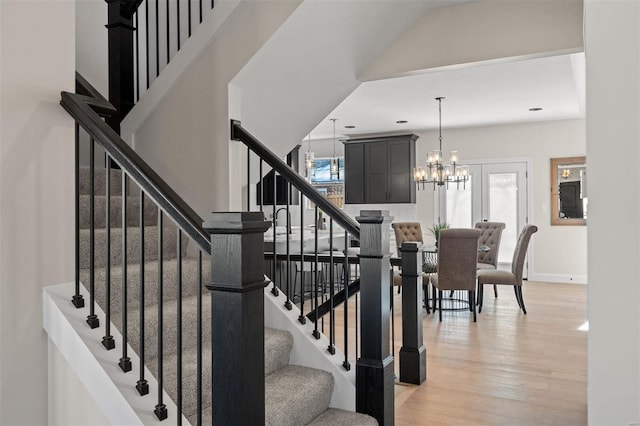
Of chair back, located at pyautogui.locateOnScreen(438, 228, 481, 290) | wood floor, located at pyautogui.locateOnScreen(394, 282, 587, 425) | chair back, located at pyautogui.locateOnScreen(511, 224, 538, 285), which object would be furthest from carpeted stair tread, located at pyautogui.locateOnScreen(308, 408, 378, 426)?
chair back, located at pyautogui.locateOnScreen(511, 224, 538, 285)

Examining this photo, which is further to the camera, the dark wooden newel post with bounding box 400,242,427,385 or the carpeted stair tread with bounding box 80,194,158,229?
the dark wooden newel post with bounding box 400,242,427,385

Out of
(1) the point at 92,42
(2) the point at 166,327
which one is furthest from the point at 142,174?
(1) the point at 92,42

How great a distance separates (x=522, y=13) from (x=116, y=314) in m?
3.32

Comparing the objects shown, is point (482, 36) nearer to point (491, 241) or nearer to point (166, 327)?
point (166, 327)

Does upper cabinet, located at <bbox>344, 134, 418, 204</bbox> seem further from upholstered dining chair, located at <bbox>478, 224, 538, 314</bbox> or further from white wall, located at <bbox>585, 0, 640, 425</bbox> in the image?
white wall, located at <bbox>585, 0, 640, 425</bbox>

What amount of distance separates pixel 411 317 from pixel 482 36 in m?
2.14

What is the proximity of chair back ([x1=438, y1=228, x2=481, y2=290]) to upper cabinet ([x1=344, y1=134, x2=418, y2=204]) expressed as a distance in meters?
3.74

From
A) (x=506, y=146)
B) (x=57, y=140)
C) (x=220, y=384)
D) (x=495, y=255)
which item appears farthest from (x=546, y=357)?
(x=506, y=146)

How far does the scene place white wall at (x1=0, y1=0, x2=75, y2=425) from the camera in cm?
188

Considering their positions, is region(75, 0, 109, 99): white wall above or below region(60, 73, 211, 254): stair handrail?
above

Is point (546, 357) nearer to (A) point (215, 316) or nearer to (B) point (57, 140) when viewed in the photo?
(A) point (215, 316)

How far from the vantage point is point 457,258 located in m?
5.34

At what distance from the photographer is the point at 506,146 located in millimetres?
8719

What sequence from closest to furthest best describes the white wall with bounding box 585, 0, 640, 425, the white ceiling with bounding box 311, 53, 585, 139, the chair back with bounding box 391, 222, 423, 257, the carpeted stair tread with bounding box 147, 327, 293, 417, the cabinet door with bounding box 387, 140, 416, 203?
1. the white wall with bounding box 585, 0, 640, 425
2. the carpeted stair tread with bounding box 147, 327, 293, 417
3. the white ceiling with bounding box 311, 53, 585, 139
4. the chair back with bounding box 391, 222, 423, 257
5. the cabinet door with bounding box 387, 140, 416, 203
